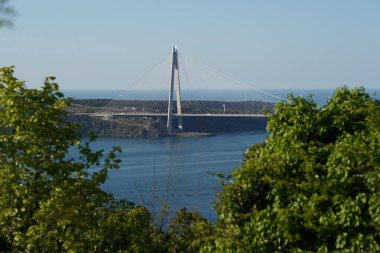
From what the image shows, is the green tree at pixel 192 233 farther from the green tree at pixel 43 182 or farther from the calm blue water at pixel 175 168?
the calm blue water at pixel 175 168

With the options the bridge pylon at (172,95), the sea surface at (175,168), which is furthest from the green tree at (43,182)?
the bridge pylon at (172,95)

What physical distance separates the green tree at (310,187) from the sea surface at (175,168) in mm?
5201

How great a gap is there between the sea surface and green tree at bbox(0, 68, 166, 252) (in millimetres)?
4945

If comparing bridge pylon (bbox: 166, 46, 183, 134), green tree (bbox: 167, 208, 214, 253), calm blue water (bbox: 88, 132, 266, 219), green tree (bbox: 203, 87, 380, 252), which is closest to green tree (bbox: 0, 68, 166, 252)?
green tree (bbox: 167, 208, 214, 253)

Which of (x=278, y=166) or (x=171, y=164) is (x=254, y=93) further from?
(x=278, y=166)

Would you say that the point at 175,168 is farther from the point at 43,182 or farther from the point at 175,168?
the point at 43,182

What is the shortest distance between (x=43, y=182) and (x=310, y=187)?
5.40 feet

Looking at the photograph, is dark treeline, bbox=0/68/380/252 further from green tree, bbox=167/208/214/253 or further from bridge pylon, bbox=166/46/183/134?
bridge pylon, bbox=166/46/183/134

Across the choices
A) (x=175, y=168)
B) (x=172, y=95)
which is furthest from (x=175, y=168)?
(x=172, y=95)

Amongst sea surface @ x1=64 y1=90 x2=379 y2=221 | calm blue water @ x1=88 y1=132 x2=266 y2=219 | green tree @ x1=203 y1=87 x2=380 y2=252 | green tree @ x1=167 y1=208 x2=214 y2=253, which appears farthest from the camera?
calm blue water @ x1=88 y1=132 x2=266 y2=219

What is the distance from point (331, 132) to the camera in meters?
3.70

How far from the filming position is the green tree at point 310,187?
311 centimetres

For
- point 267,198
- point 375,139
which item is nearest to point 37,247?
point 267,198

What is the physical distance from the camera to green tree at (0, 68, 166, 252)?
3709 millimetres
